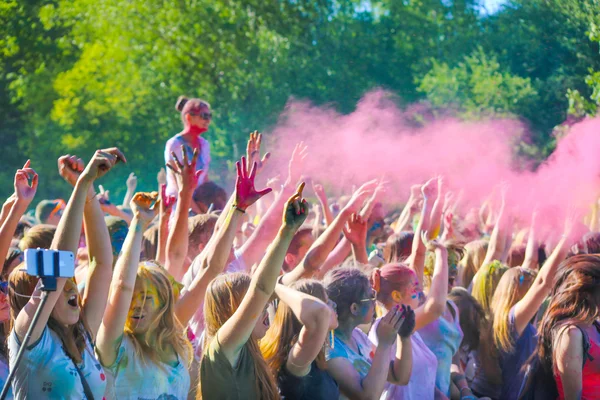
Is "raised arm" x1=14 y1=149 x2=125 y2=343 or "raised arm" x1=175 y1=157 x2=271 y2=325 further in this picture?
"raised arm" x1=175 y1=157 x2=271 y2=325

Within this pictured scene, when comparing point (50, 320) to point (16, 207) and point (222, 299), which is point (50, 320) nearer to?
Result: point (222, 299)

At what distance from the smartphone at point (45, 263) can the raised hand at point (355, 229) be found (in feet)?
10.2

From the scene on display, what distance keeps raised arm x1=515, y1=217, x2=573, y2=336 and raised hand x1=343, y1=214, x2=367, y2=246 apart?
1100mm

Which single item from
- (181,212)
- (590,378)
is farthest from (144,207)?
(590,378)

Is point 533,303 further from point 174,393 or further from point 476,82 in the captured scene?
point 476,82

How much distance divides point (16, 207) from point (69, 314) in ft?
4.08

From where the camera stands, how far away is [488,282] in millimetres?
6535

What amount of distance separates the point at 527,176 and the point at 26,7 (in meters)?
7.93

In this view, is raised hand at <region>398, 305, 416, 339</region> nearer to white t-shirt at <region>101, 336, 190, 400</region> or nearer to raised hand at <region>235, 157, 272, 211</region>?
raised hand at <region>235, 157, 272, 211</region>

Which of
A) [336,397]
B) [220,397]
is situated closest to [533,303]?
[336,397]

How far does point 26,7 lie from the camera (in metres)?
13.7

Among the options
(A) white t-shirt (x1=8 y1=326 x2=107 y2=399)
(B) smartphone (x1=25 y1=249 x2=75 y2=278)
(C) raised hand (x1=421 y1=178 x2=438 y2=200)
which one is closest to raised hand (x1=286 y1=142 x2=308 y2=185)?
(C) raised hand (x1=421 y1=178 x2=438 y2=200)

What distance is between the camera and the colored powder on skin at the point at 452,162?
9.03m

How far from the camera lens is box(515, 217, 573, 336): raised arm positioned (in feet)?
17.6
